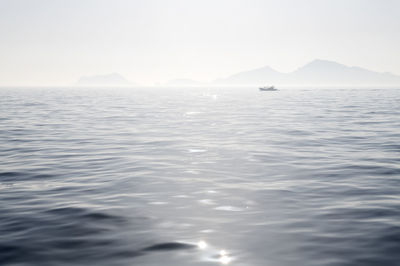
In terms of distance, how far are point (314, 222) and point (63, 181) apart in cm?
809

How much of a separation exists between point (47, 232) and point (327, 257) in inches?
216

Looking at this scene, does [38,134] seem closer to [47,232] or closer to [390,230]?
[47,232]

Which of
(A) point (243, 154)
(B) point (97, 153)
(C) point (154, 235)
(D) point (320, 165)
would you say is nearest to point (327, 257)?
(C) point (154, 235)

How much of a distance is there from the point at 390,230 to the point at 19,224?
7.93m

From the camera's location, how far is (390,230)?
24.3 ft

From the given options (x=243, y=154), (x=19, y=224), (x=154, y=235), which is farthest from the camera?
(x=243, y=154)

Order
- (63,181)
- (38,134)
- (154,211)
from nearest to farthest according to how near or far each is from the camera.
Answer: (154,211) < (63,181) < (38,134)

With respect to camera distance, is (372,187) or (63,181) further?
(63,181)

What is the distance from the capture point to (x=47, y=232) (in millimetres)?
7391

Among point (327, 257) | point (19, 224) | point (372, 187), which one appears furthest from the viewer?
point (372, 187)

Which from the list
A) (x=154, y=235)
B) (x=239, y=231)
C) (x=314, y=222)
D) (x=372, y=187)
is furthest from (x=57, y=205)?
(x=372, y=187)

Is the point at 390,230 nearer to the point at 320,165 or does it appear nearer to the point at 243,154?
the point at 320,165

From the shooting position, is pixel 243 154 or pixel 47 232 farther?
pixel 243 154

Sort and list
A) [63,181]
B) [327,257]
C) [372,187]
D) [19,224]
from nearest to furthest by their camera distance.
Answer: [327,257] < [19,224] < [372,187] < [63,181]
